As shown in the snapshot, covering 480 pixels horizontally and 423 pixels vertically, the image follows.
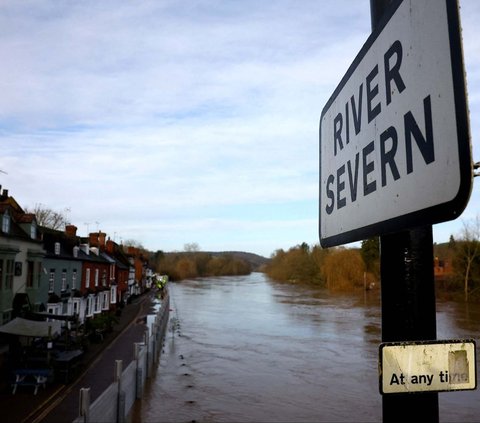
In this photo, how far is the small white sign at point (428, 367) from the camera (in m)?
1.49

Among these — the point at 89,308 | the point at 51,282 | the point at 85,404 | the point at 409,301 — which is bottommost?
the point at 89,308

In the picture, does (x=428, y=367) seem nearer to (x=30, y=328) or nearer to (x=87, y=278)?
(x=30, y=328)

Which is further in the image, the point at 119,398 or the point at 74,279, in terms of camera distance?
the point at 74,279

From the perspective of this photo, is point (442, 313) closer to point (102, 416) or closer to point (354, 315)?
point (354, 315)

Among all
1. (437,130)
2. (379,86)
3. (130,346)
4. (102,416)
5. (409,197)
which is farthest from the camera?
(130,346)

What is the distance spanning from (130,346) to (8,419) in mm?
12286

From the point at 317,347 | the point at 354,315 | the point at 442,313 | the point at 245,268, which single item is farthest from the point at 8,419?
the point at 245,268

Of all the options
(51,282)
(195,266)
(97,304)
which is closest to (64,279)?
(51,282)

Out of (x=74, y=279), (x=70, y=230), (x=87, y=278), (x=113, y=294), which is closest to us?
(x=74, y=279)

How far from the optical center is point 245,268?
624 feet

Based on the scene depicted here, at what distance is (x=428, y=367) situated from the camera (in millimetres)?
1499

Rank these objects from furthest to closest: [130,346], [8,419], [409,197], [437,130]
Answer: [130,346] → [8,419] → [409,197] → [437,130]

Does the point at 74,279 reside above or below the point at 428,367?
below

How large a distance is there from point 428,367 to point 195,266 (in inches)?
6196
